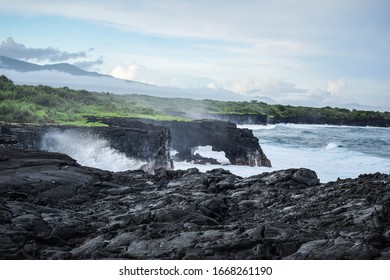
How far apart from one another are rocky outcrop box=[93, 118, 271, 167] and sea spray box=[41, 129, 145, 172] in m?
4.01

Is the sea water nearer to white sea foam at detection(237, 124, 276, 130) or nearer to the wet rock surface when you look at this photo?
white sea foam at detection(237, 124, 276, 130)

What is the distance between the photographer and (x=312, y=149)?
19.8 meters

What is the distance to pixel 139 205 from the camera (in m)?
13.8

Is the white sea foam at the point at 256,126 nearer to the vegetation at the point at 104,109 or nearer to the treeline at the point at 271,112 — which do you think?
the treeline at the point at 271,112

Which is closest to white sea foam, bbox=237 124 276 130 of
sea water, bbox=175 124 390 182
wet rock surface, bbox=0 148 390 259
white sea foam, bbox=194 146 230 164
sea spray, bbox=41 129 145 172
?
white sea foam, bbox=194 146 230 164

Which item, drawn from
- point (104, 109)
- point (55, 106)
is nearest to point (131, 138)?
point (104, 109)

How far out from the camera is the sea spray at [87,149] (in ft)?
72.2

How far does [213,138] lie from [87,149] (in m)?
9.98

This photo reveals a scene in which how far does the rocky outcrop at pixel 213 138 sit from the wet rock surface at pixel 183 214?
11030 millimetres

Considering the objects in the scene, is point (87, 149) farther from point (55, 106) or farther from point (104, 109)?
point (104, 109)

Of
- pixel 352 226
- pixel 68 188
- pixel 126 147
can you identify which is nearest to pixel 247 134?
pixel 126 147

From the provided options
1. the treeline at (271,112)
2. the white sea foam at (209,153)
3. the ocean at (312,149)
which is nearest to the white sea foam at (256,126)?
the ocean at (312,149)

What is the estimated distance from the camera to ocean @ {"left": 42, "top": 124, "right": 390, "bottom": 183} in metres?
18.4

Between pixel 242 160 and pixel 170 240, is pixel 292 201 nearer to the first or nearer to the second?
pixel 170 240
